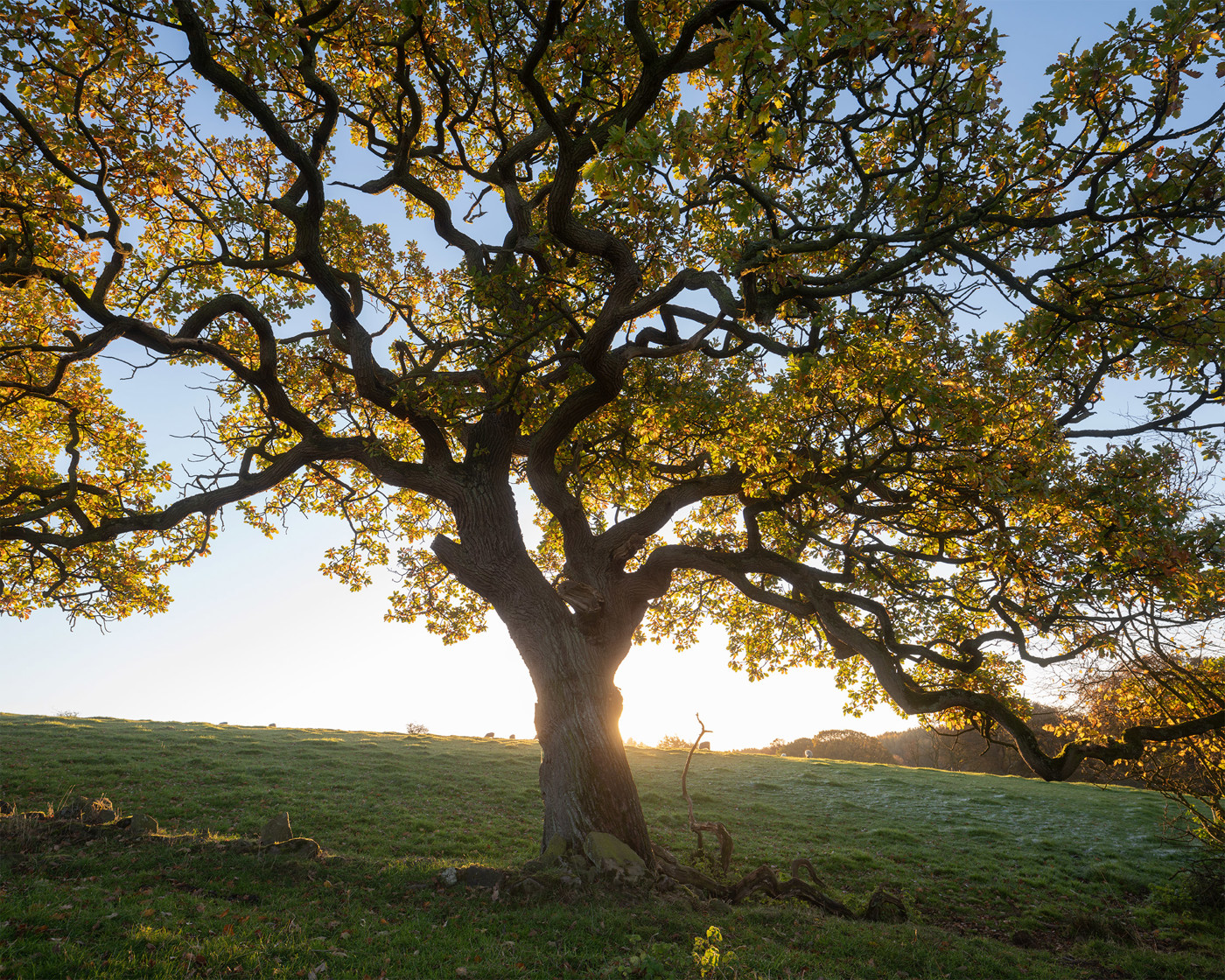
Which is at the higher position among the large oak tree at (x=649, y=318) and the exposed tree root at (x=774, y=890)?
the large oak tree at (x=649, y=318)

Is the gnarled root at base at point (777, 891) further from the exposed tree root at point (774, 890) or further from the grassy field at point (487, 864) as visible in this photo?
the grassy field at point (487, 864)

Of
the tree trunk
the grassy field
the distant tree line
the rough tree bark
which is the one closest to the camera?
the grassy field

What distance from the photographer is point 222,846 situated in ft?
32.0

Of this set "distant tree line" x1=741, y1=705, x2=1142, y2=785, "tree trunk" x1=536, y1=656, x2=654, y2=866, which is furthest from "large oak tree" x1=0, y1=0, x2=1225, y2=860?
"distant tree line" x1=741, y1=705, x2=1142, y2=785

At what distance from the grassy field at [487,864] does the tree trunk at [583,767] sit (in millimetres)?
1189

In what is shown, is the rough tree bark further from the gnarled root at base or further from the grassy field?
the grassy field

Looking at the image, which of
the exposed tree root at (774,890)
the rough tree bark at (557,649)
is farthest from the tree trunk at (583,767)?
the exposed tree root at (774,890)

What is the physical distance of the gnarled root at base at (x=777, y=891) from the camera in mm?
10203

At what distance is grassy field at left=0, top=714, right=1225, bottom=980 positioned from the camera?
22.4ft

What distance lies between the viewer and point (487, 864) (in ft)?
37.9

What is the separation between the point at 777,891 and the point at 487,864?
5.39 metres

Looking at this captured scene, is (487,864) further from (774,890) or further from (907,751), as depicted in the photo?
(907,751)

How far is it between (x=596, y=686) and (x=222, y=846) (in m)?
6.57

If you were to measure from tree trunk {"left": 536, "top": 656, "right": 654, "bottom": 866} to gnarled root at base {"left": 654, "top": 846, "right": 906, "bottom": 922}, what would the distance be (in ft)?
2.30
